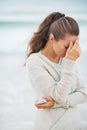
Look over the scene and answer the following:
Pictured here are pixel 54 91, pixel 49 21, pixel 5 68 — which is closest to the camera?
pixel 54 91

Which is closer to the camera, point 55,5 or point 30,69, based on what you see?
point 30,69

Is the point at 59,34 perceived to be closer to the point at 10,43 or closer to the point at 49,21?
the point at 49,21

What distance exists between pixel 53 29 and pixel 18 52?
762mm

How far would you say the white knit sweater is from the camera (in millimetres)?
1783

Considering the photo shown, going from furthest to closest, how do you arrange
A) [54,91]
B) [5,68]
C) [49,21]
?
[5,68] < [49,21] < [54,91]

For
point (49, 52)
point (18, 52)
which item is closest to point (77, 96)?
point (49, 52)

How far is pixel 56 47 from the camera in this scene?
185cm

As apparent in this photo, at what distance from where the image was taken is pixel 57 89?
69.4 inches

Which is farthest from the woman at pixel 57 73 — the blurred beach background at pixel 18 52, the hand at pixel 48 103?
the blurred beach background at pixel 18 52

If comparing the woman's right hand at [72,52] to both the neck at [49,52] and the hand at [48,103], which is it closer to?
the neck at [49,52]

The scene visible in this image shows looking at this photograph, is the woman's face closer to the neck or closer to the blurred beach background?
the neck

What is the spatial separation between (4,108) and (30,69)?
830 millimetres

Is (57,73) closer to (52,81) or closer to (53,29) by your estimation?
(52,81)

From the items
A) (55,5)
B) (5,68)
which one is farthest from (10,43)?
(55,5)
